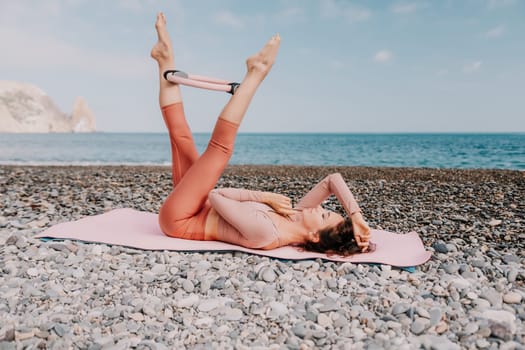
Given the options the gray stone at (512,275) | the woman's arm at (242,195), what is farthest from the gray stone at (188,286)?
the gray stone at (512,275)

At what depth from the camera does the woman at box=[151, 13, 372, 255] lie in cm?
477

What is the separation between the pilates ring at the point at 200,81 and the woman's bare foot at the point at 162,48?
20 cm

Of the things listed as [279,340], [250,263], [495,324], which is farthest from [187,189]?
[495,324]

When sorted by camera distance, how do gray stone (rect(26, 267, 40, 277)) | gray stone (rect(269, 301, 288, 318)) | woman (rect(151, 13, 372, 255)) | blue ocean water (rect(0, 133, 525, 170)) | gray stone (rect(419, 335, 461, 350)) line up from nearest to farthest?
gray stone (rect(419, 335, 461, 350)) < gray stone (rect(269, 301, 288, 318)) < gray stone (rect(26, 267, 40, 277)) < woman (rect(151, 13, 372, 255)) < blue ocean water (rect(0, 133, 525, 170))

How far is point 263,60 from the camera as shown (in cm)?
481

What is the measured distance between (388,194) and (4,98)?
149m

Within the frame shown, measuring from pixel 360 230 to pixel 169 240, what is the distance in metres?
2.15

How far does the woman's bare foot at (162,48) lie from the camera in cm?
536

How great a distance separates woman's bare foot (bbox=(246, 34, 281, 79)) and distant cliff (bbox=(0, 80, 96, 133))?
5561 inches

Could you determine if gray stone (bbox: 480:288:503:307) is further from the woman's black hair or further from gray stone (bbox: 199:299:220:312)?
gray stone (bbox: 199:299:220:312)

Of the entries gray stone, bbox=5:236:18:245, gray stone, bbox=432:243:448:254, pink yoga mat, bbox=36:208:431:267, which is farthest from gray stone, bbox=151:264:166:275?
gray stone, bbox=432:243:448:254

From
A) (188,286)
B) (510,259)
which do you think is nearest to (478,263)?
(510,259)

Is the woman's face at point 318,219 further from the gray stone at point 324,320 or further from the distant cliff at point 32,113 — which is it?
the distant cliff at point 32,113

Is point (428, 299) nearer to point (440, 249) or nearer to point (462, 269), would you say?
point (462, 269)
